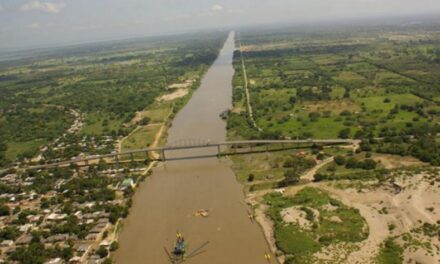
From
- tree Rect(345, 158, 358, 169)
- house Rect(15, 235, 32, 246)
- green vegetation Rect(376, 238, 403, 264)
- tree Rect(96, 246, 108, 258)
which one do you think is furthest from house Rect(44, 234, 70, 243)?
tree Rect(345, 158, 358, 169)

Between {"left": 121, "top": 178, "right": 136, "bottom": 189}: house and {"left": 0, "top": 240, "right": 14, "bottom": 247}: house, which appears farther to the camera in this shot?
{"left": 121, "top": 178, "right": 136, "bottom": 189}: house

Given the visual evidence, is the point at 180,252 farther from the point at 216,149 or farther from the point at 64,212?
the point at 216,149

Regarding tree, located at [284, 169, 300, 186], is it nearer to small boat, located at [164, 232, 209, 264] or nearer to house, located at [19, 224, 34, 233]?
small boat, located at [164, 232, 209, 264]

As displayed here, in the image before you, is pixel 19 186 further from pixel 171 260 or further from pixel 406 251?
pixel 406 251

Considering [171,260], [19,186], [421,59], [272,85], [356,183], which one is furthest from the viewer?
[421,59]

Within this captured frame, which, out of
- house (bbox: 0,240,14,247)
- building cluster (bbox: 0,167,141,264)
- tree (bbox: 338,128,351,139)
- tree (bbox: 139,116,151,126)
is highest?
tree (bbox: 338,128,351,139)

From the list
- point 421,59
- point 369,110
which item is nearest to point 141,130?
point 369,110

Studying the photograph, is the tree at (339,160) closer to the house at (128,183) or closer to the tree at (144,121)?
the house at (128,183)

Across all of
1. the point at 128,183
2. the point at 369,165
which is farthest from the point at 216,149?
the point at 369,165
